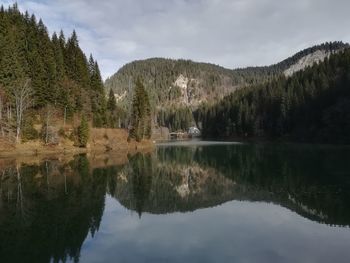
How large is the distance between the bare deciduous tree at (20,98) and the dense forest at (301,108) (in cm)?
6939

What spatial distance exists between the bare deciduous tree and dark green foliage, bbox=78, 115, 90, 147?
1019 centimetres

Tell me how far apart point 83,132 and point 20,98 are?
43.1 feet

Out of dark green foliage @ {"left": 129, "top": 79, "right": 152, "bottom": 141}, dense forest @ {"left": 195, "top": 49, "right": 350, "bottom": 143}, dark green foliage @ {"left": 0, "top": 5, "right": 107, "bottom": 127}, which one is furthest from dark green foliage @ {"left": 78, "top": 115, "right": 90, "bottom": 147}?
dense forest @ {"left": 195, "top": 49, "right": 350, "bottom": 143}

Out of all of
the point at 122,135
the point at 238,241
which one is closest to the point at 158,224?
the point at 238,241

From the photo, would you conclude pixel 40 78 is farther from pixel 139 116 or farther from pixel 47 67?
pixel 139 116

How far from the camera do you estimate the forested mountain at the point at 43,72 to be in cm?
7112

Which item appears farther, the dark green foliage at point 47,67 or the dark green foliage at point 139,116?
the dark green foliage at point 139,116

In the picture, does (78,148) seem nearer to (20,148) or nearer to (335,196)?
(20,148)

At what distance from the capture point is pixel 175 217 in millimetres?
24438

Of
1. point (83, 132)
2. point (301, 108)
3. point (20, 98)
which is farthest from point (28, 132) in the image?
point (301, 108)

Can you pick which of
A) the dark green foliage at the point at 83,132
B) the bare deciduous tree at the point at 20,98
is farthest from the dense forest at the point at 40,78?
the dark green foliage at the point at 83,132

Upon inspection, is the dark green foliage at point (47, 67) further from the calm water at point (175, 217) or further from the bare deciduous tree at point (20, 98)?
the calm water at point (175, 217)

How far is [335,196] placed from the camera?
94.3ft

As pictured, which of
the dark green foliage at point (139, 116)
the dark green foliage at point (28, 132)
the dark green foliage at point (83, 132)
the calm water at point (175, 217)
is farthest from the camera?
the dark green foliage at point (139, 116)
